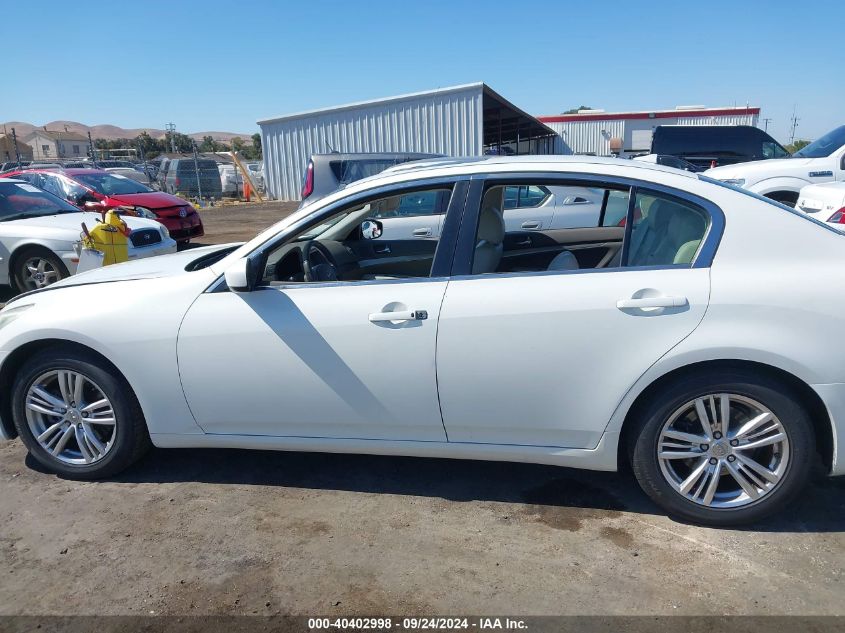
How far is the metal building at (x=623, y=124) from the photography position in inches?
1631

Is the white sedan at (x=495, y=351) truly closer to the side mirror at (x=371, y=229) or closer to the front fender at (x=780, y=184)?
the side mirror at (x=371, y=229)

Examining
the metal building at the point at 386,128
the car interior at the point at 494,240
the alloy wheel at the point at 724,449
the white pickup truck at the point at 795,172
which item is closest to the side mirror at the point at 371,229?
the car interior at the point at 494,240

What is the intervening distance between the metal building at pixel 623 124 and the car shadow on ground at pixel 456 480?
129 feet

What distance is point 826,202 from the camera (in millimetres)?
7031

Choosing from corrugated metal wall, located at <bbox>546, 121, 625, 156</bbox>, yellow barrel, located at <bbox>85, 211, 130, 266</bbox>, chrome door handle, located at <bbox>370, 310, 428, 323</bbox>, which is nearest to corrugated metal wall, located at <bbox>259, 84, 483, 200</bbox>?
yellow barrel, located at <bbox>85, 211, 130, 266</bbox>

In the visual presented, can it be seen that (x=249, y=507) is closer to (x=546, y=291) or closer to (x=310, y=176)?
(x=546, y=291)

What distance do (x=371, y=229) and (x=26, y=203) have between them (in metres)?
6.49

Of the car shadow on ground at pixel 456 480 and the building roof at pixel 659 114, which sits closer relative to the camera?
the car shadow on ground at pixel 456 480

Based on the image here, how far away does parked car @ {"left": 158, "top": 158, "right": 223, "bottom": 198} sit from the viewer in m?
27.5

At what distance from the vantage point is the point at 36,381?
3771mm

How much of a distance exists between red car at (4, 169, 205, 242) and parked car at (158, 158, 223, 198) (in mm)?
13977

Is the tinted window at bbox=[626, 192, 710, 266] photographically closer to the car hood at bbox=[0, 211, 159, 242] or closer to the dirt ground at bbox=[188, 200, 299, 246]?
the car hood at bbox=[0, 211, 159, 242]

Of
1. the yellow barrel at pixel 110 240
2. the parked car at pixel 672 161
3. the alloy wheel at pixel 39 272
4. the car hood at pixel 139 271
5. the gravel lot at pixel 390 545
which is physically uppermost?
the parked car at pixel 672 161

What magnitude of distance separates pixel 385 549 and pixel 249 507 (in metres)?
0.85
